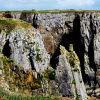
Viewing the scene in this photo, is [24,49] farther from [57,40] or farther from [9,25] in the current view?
[57,40]

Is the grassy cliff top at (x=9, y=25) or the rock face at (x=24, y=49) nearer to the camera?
the rock face at (x=24, y=49)

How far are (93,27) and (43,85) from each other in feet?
53.2

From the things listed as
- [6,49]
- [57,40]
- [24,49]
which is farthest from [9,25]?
[57,40]

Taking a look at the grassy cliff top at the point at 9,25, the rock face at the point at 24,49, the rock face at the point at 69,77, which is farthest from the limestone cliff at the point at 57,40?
the rock face at the point at 69,77

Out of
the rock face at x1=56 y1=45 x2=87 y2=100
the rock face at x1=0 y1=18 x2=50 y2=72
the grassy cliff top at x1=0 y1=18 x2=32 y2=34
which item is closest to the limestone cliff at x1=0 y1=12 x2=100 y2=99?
the rock face at x1=0 y1=18 x2=50 y2=72

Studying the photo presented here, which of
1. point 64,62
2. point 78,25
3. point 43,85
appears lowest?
point 43,85

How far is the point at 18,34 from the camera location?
69.4ft

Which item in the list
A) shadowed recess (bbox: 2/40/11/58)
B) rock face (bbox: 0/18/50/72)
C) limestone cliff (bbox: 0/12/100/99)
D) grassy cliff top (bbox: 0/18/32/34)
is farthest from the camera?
grassy cliff top (bbox: 0/18/32/34)

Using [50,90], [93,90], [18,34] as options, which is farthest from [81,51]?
[50,90]

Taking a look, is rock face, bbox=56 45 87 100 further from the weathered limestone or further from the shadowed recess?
the shadowed recess

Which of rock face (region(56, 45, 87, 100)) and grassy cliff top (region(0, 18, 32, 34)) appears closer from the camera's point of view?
rock face (region(56, 45, 87, 100))

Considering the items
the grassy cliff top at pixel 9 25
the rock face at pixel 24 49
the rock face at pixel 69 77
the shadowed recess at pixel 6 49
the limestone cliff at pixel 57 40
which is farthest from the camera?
the grassy cliff top at pixel 9 25

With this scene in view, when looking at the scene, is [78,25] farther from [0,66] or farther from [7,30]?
[0,66]

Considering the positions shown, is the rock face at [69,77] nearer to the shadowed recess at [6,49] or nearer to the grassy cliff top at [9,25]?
the shadowed recess at [6,49]
